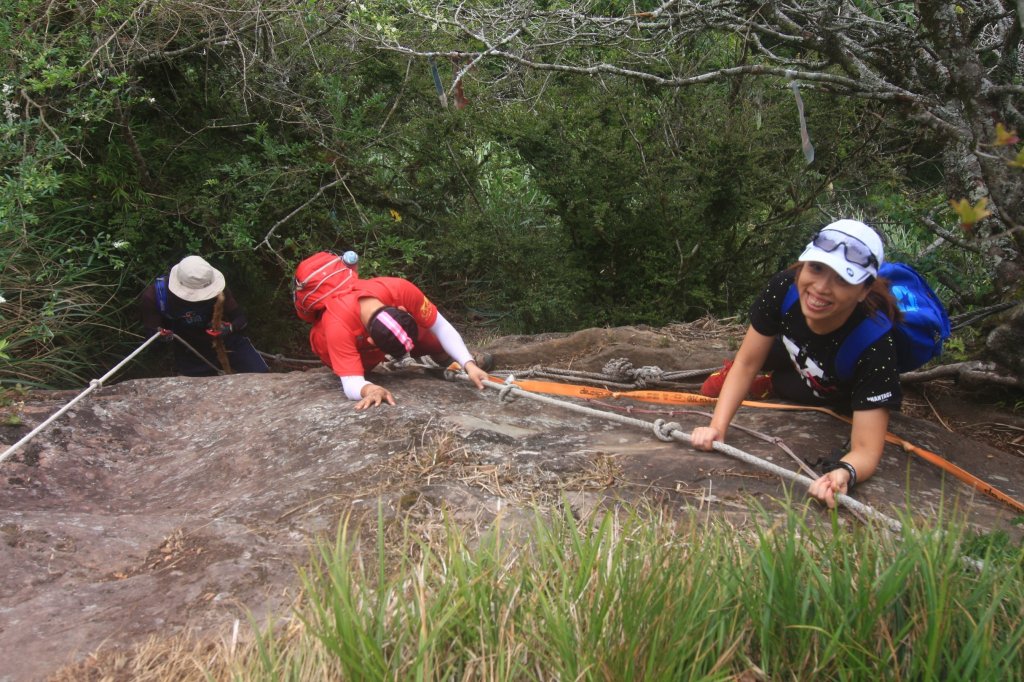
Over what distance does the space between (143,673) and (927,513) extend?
2.58 meters

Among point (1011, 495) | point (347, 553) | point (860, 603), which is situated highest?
point (347, 553)

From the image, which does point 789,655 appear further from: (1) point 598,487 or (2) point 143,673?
(2) point 143,673

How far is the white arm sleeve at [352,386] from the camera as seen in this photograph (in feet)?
13.6

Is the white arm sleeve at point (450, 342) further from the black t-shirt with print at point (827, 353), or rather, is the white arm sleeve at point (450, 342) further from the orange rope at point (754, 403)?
the black t-shirt with print at point (827, 353)

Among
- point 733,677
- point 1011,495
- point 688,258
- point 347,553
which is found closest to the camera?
point 733,677

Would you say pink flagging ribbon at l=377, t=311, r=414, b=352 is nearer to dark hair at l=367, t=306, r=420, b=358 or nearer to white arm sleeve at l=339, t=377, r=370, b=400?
dark hair at l=367, t=306, r=420, b=358

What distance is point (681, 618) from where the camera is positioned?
1984 mm

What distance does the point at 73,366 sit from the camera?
6.34 metres

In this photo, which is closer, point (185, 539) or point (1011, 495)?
point (185, 539)

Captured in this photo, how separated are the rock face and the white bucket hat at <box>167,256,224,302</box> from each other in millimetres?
1222

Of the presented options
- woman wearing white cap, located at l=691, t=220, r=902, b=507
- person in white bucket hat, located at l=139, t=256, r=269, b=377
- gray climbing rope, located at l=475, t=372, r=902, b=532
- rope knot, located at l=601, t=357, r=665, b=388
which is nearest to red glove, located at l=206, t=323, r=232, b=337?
person in white bucket hat, located at l=139, t=256, r=269, b=377

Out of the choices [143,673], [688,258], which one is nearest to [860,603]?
[143,673]

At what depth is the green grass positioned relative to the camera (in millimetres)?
1910

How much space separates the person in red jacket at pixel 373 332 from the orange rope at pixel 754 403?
1.39 ft
